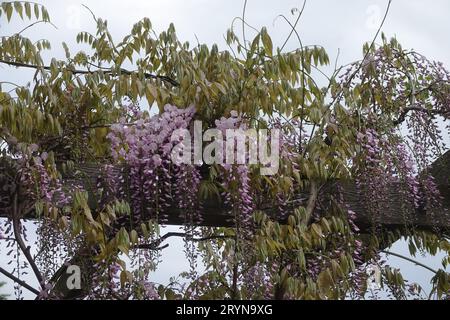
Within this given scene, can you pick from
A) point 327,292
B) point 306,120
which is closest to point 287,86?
point 306,120

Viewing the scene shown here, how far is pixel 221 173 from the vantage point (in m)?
3.77

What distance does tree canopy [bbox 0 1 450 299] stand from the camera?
373cm

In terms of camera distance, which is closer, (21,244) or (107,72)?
(21,244)

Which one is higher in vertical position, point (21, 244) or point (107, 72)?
point (107, 72)

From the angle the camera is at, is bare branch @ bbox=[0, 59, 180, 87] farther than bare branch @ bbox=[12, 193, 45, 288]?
Yes

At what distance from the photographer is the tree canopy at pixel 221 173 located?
373 centimetres

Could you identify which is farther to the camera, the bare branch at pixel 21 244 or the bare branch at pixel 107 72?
the bare branch at pixel 107 72

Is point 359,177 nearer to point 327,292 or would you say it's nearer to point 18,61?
point 327,292

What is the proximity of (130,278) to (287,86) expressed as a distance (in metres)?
1.17

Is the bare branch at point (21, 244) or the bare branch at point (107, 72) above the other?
the bare branch at point (107, 72)

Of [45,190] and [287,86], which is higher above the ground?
[287,86]

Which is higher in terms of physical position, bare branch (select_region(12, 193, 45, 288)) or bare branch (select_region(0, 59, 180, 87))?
bare branch (select_region(0, 59, 180, 87))
